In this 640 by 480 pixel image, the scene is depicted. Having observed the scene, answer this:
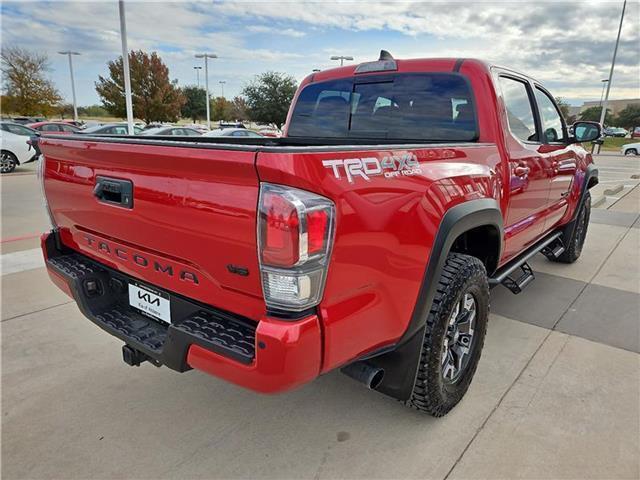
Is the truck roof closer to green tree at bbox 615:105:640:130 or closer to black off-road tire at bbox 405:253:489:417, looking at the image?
black off-road tire at bbox 405:253:489:417

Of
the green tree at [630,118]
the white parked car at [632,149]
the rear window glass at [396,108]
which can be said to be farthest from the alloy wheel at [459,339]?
the green tree at [630,118]

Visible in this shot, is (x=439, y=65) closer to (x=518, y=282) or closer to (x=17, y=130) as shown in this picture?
(x=518, y=282)

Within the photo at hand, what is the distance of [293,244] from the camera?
142cm

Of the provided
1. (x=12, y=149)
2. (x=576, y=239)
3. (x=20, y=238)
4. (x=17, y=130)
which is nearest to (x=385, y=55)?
(x=576, y=239)

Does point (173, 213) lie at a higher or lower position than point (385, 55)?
lower

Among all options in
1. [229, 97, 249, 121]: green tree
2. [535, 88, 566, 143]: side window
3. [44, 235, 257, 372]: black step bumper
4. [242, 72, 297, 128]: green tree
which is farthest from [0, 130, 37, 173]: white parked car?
[229, 97, 249, 121]: green tree

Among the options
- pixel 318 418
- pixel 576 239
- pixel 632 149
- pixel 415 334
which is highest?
pixel 415 334

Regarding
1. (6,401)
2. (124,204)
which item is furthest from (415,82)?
(6,401)

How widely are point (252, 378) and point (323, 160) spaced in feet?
2.65

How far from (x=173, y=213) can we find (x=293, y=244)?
1.95ft

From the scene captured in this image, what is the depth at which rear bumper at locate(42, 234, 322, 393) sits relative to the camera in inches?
58.2

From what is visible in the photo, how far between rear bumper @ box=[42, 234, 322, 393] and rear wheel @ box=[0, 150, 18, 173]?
13.5m

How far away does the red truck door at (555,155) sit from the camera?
360 cm

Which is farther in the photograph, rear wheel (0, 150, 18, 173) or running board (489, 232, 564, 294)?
rear wheel (0, 150, 18, 173)
